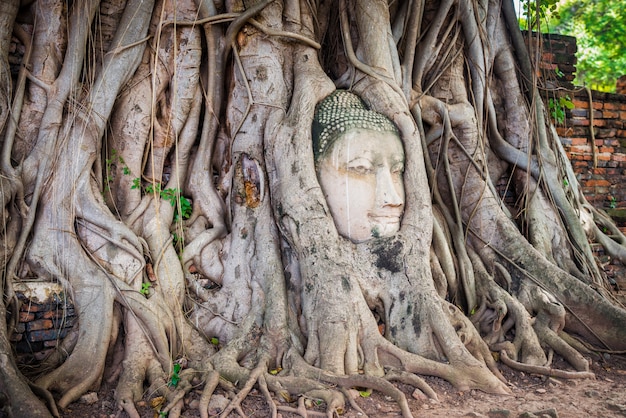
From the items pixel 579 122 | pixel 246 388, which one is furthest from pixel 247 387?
pixel 579 122

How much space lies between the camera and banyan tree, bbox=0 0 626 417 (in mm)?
3154

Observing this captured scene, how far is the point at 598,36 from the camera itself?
11.0m

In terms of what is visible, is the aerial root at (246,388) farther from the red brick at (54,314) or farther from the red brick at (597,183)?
the red brick at (597,183)

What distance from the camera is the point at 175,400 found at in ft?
9.20

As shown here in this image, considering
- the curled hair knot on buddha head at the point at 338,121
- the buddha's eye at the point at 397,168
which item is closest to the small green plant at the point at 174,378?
the curled hair knot on buddha head at the point at 338,121

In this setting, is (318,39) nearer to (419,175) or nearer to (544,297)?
(419,175)

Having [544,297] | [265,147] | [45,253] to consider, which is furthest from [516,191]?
[45,253]

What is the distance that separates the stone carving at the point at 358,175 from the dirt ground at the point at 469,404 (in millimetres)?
954

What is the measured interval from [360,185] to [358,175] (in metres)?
0.06

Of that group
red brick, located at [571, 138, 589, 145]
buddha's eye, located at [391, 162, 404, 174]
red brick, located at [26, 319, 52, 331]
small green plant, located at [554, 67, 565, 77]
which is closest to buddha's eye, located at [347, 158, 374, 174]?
buddha's eye, located at [391, 162, 404, 174]

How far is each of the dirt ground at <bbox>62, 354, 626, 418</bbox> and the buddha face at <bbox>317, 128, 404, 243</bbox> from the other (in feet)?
3.07

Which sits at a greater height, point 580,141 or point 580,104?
point 580,104

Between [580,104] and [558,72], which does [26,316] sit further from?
[580,104]

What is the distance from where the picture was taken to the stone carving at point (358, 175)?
3.52 m
